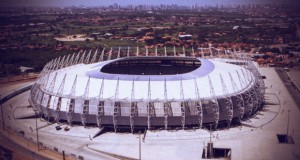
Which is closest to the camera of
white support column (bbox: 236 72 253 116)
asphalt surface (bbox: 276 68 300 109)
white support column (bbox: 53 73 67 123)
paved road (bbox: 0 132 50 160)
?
paved road (bbox: 0 132 50 160)

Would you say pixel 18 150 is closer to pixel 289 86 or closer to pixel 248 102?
pixel 248 102

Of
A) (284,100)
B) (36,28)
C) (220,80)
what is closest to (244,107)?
(220,80)

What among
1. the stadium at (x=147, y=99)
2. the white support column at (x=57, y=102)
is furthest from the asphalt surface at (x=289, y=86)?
the white support column at (x=57, y=102)

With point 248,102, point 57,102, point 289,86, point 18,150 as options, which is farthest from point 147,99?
point 289,86

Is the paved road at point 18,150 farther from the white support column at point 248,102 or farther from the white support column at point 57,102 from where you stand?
the white support column at point 248,102

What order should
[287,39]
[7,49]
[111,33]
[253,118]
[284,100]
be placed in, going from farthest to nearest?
[111,33] < [287,39] < [7,49] < [284,100] < [253,118]

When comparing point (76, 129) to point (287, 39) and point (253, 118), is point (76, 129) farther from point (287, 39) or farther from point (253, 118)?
point (287, 39)

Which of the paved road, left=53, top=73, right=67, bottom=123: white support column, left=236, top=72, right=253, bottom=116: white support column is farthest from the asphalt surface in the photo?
the paved road

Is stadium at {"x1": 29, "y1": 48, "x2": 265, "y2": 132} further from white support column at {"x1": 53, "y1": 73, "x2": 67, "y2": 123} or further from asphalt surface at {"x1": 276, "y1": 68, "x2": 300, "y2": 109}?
asphalt surface at {"x1": 276, "y1": 68, "x2": 300, "y2": 109}

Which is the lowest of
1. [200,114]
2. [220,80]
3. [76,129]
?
[76,129]
